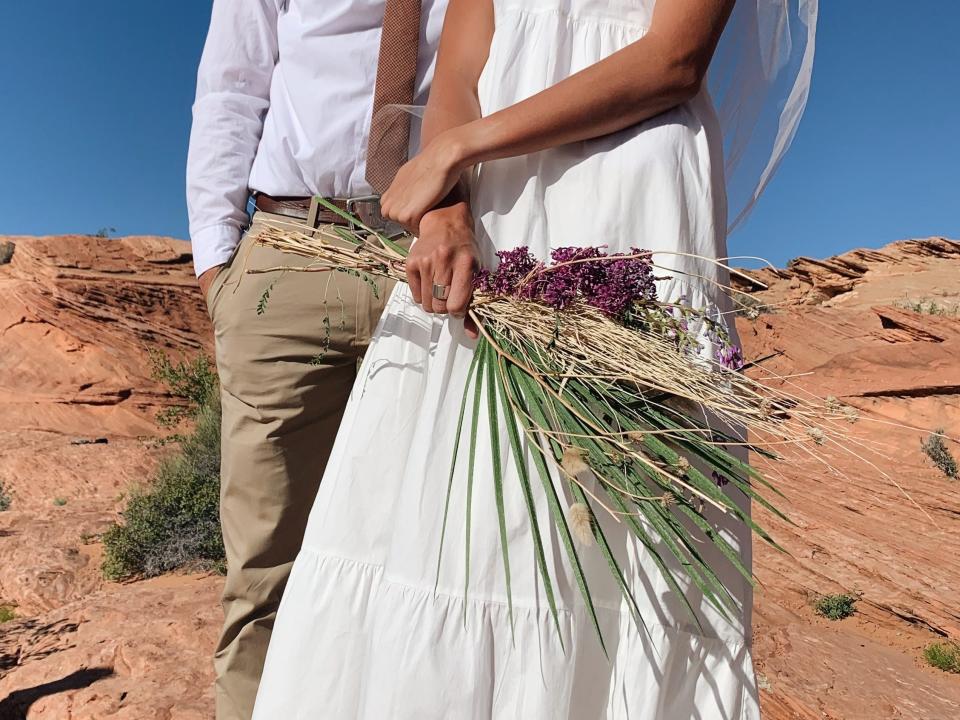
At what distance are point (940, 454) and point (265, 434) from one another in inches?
256

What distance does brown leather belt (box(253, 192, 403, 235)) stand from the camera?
1752mm

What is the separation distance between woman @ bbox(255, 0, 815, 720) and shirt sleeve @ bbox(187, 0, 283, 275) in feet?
3.62

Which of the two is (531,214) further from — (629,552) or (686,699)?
(686,699)

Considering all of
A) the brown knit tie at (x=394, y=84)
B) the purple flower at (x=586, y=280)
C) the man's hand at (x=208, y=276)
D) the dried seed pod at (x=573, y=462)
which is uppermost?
the brown knit tie at (x=394, y=84)

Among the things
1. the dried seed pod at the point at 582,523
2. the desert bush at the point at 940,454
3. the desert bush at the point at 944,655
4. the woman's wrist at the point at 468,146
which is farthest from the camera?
the desert bush at the point at 940,454

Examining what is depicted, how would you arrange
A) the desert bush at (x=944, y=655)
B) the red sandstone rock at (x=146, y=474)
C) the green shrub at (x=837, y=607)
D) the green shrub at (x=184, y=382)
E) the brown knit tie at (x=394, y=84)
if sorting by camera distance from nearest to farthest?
the brown knit tie at (x=394, y=84), the red sandstone rock at (x=146, y=474), the desert bush at (x=944, y=655), the green shrub at (x=837, y=607), the green shrub at (x=184, y=382)

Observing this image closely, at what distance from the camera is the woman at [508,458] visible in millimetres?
997

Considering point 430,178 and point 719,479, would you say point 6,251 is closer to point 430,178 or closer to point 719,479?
point 430,178

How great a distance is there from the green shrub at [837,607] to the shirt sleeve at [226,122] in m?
4.35

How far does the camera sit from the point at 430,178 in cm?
109

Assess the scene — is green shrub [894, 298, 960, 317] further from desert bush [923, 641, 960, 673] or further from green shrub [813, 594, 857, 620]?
desert bush [923, 641, 960, 673]

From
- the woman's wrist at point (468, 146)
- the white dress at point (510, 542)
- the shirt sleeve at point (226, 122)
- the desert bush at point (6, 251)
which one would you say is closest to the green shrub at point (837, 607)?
the white dress at point (510, 542)

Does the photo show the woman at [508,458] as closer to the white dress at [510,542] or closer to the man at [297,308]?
the white dress at [510,542]

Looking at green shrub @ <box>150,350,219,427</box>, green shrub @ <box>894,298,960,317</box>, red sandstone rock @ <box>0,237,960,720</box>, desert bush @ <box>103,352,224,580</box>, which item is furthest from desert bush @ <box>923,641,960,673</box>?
green shrub @ <box>150,350,219,427</box>
